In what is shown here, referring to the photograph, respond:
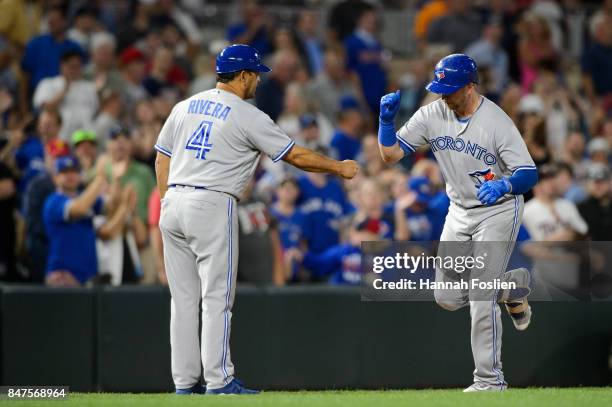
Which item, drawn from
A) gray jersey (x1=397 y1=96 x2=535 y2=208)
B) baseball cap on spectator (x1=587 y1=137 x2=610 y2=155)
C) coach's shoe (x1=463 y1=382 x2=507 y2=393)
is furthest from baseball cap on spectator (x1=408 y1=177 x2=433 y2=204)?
coach's shoe (x1=463 y1=382 x2=507 y2=393)

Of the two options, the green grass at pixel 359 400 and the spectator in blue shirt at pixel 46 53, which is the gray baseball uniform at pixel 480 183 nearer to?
the green grass at pixel 359 400

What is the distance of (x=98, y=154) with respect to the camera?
13.4 metres

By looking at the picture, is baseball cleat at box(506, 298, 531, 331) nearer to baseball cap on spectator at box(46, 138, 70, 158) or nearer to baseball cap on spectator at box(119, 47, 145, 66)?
baseball cap on spectator at box(46, 138, 70, 158)

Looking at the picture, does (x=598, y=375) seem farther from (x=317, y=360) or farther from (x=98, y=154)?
(x=98, y=154)

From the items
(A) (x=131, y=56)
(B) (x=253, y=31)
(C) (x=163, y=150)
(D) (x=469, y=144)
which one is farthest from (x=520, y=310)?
(B) (x=253, y=31)

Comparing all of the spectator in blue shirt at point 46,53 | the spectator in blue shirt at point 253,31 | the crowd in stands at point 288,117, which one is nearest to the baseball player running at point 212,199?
the crowd in stands at point 288,117

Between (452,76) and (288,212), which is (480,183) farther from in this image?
(288,212)

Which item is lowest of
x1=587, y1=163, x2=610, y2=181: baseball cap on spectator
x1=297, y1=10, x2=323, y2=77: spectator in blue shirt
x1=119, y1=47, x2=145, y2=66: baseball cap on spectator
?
x1=587, y1=163, x2=610, y2=181: baseball cap on spectator

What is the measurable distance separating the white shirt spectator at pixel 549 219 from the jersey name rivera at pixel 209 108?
478 centimetres

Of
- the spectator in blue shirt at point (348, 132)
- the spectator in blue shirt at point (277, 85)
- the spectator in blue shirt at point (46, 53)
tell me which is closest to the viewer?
the spectator in blue shirt at point (348, 132)

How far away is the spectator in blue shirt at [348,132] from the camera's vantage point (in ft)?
46.7

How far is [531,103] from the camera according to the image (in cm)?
1495

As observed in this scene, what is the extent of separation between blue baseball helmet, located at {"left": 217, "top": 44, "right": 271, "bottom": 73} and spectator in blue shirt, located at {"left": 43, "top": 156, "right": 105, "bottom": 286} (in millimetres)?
2902

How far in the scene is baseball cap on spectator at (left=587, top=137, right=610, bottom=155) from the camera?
14.4 metres
